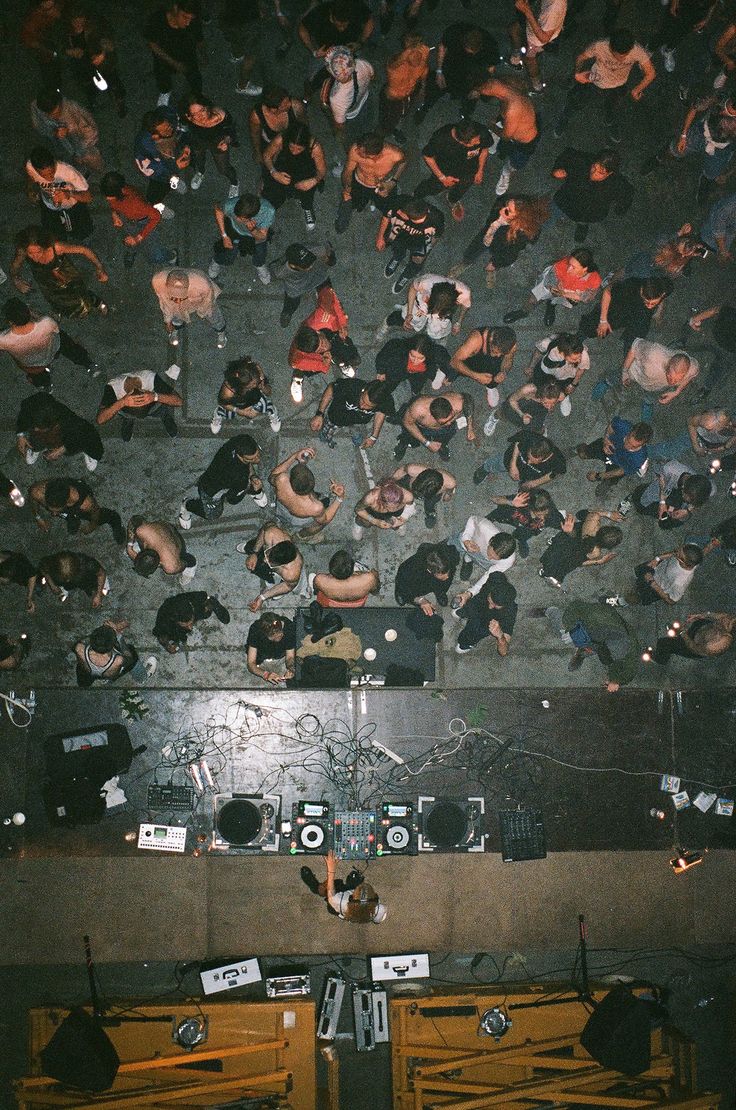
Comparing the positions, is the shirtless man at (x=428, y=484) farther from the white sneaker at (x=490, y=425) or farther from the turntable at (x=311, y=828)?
the turntable at (x=311, y=828)

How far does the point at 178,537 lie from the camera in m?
7.80

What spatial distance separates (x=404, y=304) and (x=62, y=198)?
11.4ft

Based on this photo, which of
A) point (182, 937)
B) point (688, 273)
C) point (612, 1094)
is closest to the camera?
point (612, 1094)

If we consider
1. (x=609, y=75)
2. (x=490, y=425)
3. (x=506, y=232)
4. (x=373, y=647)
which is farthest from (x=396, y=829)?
(x=609, y=75)

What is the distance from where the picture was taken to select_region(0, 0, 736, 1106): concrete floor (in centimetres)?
766

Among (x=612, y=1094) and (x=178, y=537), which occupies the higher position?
(x=178, y=537)

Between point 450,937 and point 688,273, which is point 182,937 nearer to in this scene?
point 450,937

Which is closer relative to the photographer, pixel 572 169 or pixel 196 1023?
pixel 196 1023

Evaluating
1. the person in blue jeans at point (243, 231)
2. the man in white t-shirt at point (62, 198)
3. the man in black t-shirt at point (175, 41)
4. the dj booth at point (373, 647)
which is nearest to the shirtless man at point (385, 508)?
the dj booth at point (373, 647)

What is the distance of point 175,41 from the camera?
7.59m

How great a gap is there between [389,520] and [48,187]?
4.60 metres

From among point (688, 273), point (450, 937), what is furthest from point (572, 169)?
point (450, 937)

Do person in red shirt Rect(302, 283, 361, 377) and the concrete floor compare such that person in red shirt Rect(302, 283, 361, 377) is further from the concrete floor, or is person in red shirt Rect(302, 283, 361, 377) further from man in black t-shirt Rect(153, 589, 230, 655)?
man in black t-shirt Rect(153, 589, 230, 655)

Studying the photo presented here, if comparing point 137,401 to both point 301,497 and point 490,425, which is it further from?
point 490,425
